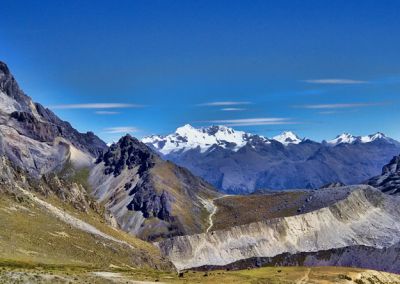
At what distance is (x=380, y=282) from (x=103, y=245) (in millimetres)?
89329

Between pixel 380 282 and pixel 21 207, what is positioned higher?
pixel 21 207

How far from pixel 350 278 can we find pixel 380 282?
11.6 meters

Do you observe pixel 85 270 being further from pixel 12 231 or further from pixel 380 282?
pixel 380 282

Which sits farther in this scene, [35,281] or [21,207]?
[21,207]

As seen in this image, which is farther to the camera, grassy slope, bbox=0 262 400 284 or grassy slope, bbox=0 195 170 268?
grassy slope, bbox=0 195 170 268

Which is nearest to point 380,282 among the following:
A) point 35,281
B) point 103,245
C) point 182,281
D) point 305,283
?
point 305,283

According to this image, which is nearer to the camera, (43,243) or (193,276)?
(193,276)

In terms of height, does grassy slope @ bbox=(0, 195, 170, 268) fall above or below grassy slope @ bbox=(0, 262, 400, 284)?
above

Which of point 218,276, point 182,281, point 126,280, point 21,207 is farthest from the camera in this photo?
point 21,207

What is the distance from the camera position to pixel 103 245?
199500 mm

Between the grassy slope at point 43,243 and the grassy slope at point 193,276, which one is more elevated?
the grassy slope at point 43,243

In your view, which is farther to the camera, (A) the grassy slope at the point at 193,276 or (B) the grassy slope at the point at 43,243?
(B) the grassy slope at the point at 43,243

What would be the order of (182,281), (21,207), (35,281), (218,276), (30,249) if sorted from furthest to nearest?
(21,207) < (218,276) < (30,249) < (182,281) < (35,281)

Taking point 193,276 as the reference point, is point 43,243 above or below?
above
